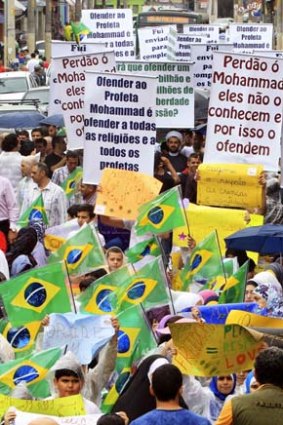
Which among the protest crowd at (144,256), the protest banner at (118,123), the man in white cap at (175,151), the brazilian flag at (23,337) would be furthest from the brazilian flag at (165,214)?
the man in white cap at (175,151)

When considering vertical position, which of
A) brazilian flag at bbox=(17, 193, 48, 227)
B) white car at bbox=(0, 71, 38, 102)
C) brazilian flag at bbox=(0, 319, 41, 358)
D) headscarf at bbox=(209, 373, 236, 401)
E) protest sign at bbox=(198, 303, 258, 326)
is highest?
protest sign at bbox=(198, 303, 258, 326)

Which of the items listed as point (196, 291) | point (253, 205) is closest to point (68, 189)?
point (253, 205)

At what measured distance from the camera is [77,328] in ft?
30.4

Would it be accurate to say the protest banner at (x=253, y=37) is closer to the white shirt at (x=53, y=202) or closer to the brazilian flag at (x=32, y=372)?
the white shirt at (x=53, y=202)

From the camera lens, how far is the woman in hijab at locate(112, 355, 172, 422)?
8.05m

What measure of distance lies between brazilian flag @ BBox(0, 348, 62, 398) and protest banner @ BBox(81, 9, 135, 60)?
15.8 metres

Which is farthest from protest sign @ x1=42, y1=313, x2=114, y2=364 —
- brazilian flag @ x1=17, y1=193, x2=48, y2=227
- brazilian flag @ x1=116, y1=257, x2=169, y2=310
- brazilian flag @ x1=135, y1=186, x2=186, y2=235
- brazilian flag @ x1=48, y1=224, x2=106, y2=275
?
brazilian flag @ x1=17, y1=193, x2=48, y2=227

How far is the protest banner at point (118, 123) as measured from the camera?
14.5 m

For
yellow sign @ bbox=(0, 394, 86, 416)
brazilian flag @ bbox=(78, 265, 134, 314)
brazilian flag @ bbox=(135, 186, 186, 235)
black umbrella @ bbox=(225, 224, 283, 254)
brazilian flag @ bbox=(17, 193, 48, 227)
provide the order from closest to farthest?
yellow sign @ bbox=(0, 394, 86, 416)
brazilian flag @ bbox=(78, 265, 134, 314)
black umbrella @ bbox=(225, 224, 283, 254)
brazilian flag @ bbox=(135, 186, 186, 235)
brazilian flag @ bbox=(17, 193, 48, 227)

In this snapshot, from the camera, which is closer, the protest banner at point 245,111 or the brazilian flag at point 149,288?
the brazilian flag at point 149,288

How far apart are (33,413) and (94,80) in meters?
7.40

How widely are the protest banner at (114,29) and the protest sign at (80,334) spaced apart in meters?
15.1

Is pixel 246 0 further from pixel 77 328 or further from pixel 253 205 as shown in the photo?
pixel 77 328

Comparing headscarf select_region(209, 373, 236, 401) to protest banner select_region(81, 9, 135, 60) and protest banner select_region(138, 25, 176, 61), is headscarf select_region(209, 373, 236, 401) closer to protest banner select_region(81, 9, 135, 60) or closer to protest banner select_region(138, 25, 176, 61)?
protest banner select_region(81, 9, 135, 60)
